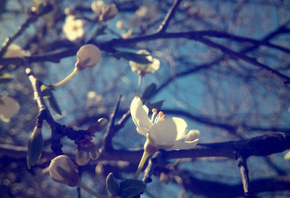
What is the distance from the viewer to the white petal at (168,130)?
835 millimetres

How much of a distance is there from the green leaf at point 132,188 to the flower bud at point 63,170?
0.18 meters

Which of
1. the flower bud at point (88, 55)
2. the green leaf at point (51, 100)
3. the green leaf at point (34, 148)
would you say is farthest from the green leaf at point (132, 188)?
the flower bud at point (88, 55)

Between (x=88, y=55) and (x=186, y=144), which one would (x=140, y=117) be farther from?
(x=88, y=55)

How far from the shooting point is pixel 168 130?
0.85 meters

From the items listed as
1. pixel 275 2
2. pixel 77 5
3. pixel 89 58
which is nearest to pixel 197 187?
pixel 89 58

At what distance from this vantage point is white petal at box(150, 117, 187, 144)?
32.9 inches

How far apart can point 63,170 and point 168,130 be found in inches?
14.6

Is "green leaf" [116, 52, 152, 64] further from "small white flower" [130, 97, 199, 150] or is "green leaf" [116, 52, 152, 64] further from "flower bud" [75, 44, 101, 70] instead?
"small white flower" [130, 97, 199, 150]

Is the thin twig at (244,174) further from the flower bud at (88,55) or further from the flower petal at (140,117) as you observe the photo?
the flower bud at (88,55)

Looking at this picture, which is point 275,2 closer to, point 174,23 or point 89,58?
point 174,23

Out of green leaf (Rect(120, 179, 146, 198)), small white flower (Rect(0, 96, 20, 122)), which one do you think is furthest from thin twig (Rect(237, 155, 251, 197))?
small white flower (Rect(0, 96, 20, 122))

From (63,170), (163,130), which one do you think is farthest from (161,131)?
(63,170)

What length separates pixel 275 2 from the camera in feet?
9.36

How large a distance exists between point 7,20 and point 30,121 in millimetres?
1226
